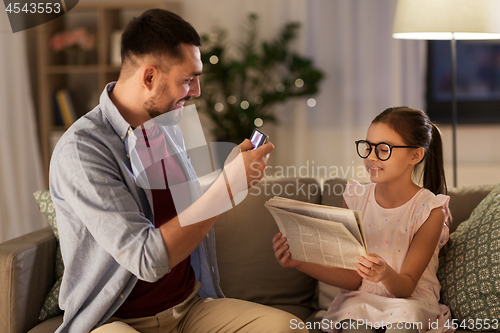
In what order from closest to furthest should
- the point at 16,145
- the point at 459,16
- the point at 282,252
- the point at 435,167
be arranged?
the point at 282,252 < the point at 435,167 < the point at 459,16 < the point at 16,145

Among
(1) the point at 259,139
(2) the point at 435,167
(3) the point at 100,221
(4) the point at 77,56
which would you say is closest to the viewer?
(3) the point at 100,221

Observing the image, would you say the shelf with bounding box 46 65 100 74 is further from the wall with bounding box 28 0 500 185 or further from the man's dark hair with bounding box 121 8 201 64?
the man's dark hair with bounding box 121 8 201 64

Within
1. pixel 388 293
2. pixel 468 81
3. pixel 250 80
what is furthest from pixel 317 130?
pixel 388 293

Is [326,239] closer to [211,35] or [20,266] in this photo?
[20,266]

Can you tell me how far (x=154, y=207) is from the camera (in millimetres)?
1183

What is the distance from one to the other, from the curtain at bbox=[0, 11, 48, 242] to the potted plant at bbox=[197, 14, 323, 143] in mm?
1160

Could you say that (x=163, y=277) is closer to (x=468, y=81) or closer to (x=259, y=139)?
(x=259, y=139)

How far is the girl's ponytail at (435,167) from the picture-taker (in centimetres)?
138

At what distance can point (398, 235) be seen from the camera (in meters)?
1.30

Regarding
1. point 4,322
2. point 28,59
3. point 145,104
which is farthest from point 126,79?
point 28,59

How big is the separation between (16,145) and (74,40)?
0.80 metres

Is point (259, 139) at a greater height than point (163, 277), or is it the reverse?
point (259, 139)

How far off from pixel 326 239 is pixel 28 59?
299cm

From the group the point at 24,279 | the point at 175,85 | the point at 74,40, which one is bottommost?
the point at 24,279
